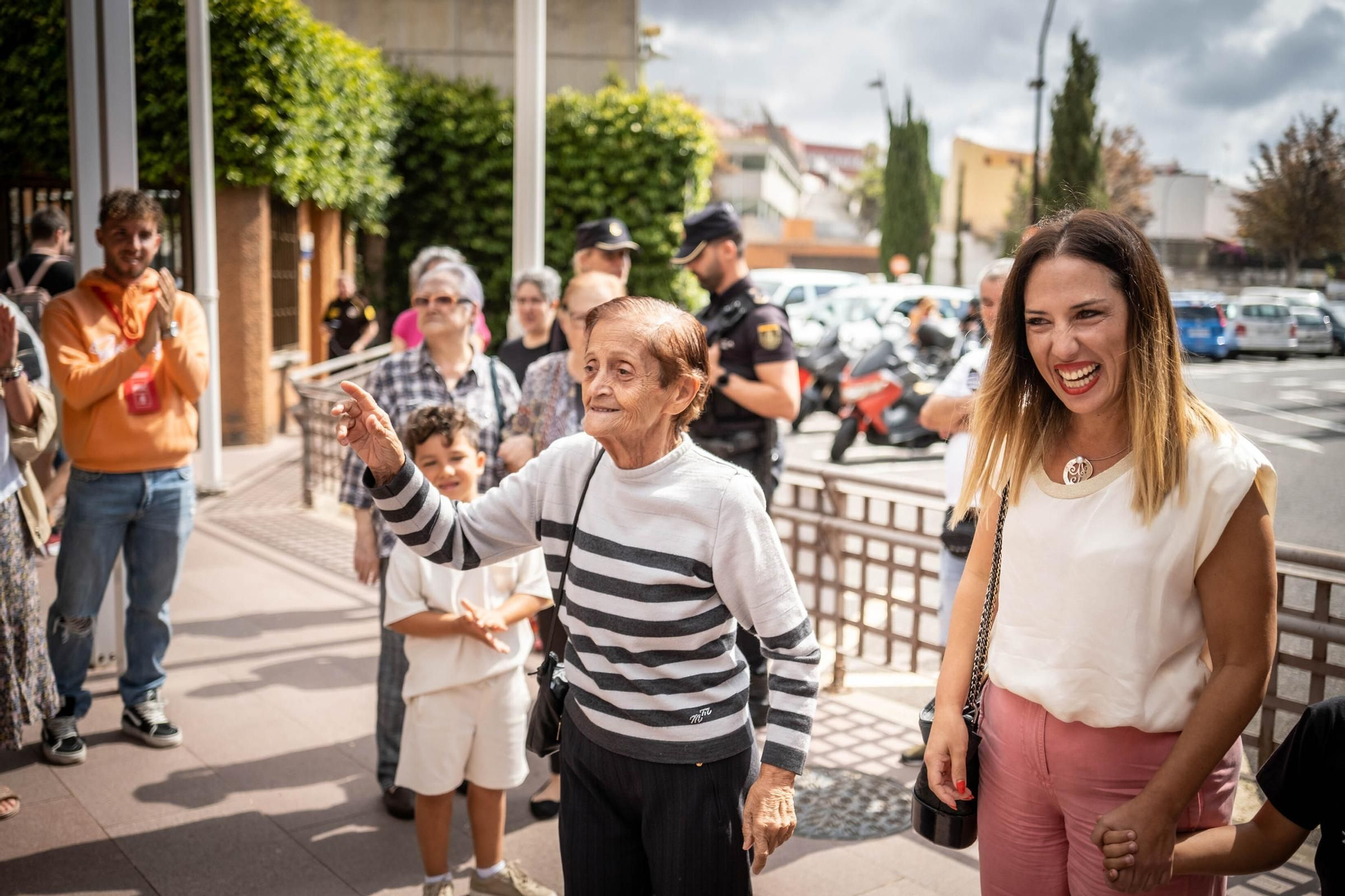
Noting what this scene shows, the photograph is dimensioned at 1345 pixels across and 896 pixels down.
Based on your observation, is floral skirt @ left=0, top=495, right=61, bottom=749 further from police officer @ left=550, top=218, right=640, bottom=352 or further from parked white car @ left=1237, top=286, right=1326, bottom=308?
parked white car @ left=1237, top=286, right=1326, bottom=308

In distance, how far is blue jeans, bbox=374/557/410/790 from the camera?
13.2ft

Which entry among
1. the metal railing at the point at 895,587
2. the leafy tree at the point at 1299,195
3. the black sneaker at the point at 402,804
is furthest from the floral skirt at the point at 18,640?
the leafy tree at the point at 1299,195

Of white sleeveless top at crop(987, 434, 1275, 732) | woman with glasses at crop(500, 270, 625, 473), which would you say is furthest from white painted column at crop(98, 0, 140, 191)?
white sleeveless top at crop(987, 434, 1275, 732)

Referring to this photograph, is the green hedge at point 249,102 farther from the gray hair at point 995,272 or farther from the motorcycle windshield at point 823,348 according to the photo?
the motorcycle windshield at point 823,348

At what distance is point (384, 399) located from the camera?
4.11m

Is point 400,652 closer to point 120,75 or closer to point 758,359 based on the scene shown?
point 758,359

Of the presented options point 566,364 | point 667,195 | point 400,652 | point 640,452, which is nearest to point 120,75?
point 566,364

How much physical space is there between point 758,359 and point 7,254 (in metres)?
8.40

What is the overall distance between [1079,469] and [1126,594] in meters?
0.26

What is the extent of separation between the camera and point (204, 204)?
9602mm

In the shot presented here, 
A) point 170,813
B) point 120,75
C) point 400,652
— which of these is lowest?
point 170,813

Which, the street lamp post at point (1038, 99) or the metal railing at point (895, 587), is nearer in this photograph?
the metal railing at point (895, 587)

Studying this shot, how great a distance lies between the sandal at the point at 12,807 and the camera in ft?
12.6

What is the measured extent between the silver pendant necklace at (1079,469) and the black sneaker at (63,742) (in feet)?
12.8
